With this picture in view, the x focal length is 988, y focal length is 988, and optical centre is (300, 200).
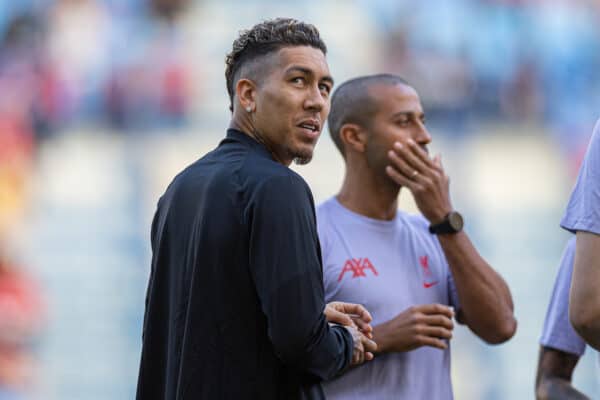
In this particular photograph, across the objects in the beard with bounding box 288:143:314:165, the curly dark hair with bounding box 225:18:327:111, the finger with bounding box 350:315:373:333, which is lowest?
the finger with bounding box 350:315:373:333

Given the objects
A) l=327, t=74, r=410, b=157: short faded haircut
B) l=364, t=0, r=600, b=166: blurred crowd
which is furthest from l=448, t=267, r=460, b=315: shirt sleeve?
l=364, t=0, r=600, b=166: blurred crowd

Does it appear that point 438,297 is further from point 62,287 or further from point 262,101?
point 62,287

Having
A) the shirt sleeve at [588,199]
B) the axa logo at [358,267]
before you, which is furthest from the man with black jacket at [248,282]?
the shirt sleeve at [588,199]

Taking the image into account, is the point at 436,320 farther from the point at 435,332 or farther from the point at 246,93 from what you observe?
the point at 246,93

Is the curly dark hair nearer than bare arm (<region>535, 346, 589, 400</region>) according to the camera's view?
Yes

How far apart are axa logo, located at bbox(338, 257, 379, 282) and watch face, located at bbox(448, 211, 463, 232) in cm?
27

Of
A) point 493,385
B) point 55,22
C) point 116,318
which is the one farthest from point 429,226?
point 55,22

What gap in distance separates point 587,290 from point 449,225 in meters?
0.92

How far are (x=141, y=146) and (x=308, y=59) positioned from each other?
6377 mm

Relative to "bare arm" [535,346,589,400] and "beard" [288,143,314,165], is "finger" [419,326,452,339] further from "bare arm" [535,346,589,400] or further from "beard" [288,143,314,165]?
"beard" [288,143,314,165]

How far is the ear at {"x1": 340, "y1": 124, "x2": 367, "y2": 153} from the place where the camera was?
314 centimetres

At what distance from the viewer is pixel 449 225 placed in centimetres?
294

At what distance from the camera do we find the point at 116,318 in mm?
8164

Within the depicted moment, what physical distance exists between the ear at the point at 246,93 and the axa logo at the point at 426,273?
2.82 feet
